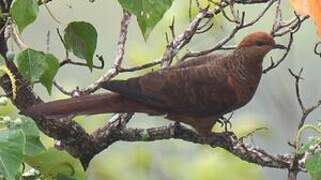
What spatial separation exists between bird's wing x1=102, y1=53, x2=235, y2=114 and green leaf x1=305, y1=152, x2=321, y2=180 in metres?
0.28

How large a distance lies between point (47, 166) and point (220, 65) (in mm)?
419

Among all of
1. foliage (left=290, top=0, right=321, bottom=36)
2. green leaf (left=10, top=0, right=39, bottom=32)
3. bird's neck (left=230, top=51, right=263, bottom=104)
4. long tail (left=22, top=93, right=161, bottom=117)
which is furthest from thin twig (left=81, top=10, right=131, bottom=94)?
foliage (left=290, top=0, right=321, bottom=36)

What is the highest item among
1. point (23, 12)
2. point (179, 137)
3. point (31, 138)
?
point (23, 12)

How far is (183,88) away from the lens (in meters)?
1.09

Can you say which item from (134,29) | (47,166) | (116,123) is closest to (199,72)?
(116,123)

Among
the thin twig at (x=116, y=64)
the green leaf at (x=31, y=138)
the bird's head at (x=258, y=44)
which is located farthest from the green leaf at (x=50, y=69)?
the bird's head at (x=258, y=44)

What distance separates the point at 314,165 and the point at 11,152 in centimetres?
36

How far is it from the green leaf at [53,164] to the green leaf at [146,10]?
0.75ft

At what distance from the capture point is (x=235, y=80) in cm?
115

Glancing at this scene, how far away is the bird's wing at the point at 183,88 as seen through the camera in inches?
41.3

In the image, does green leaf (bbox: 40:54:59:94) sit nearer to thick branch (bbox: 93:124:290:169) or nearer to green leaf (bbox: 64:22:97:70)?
green leaf (bbox: 64:22:97:70)

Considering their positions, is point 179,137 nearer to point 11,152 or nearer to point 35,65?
point 35,65

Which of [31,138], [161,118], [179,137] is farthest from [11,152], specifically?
[161,118]

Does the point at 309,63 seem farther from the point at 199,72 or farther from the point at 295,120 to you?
the point at 199,72
